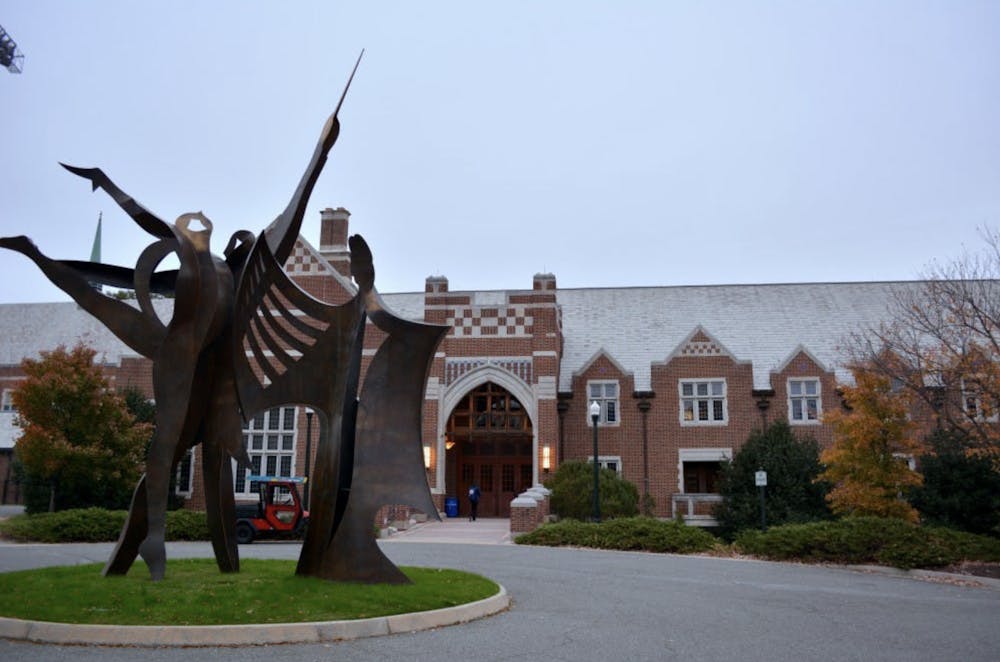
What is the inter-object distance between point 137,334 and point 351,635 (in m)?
6.13

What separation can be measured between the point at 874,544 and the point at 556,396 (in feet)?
52.6

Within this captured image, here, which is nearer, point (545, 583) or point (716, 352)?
point (545, 583)

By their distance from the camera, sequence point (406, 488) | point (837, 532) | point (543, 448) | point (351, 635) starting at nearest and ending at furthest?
point (351, 635)
point (406, 488)
point (837, 532)
point (543, 448)

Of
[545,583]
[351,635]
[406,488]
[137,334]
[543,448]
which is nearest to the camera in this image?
[351,635]

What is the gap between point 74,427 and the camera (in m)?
25.7

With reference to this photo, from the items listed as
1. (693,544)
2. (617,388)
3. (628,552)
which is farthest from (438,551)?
(617,388)

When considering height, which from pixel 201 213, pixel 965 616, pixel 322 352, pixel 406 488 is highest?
pixel 201 213

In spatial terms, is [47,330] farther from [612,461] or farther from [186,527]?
[612,461]

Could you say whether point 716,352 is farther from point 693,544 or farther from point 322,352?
point 322,352

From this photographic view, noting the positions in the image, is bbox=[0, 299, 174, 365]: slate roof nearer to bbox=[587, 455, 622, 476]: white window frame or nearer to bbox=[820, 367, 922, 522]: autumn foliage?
bbox=[587, 455, 622, 476]: white window frame

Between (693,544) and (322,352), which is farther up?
(322,352)

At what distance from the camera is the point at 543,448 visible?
32344 millimetres

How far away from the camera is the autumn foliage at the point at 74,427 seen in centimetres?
2512

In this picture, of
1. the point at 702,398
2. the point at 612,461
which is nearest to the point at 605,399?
the point at 612,461
